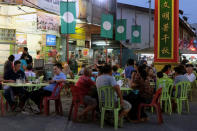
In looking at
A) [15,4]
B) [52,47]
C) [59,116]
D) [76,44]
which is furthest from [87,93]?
[76,44]

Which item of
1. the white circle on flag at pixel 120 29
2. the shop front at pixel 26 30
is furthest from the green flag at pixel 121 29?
the shop front at pixel 26 30

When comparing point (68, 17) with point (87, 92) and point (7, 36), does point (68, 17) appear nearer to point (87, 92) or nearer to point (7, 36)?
point (7, 36)

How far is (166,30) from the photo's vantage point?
13.6 meters

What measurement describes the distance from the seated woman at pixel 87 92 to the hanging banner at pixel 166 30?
835 cm

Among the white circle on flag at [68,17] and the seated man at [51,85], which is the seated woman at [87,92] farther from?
the white circle on flag at [68,17]

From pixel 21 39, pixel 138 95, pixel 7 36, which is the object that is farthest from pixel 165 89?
pixel 21 39

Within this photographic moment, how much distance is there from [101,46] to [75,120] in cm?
1937

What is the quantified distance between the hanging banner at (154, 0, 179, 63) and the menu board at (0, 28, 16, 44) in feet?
25.8

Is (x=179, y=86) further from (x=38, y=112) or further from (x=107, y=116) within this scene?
(x=38, y=112)

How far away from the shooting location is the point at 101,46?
25.4 metres

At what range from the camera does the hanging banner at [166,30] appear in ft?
43.9

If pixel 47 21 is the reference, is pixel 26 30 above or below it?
below

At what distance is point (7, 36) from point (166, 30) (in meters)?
8.59

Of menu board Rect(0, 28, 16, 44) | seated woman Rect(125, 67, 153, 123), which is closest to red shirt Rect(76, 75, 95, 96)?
seated woman Rect(125, 67, 153, 123)
